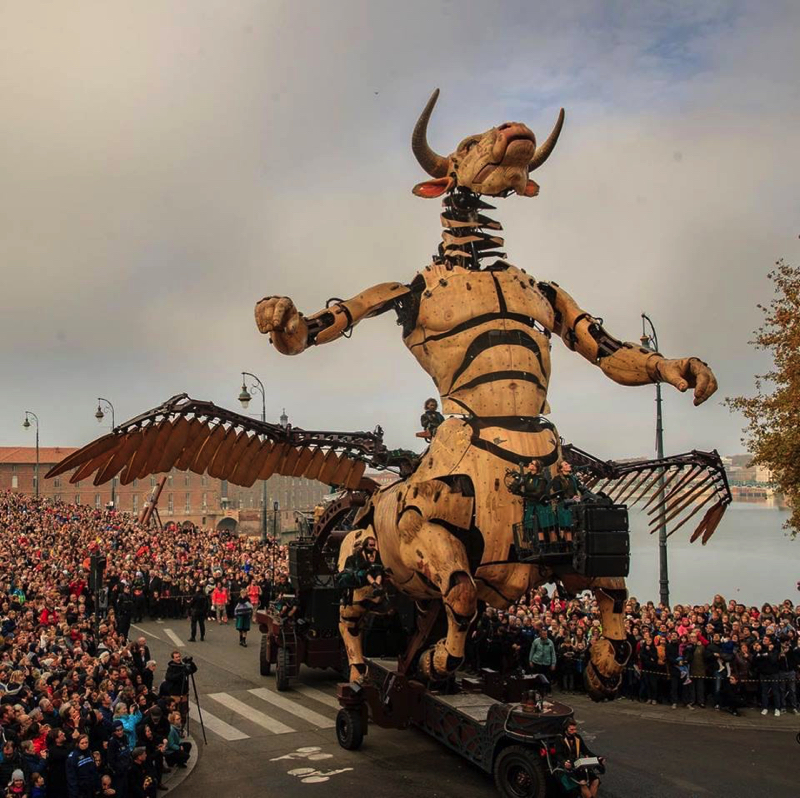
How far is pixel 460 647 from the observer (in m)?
7.63

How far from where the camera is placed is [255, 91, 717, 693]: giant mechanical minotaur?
25.5 feet

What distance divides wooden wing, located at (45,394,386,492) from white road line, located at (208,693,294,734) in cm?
404

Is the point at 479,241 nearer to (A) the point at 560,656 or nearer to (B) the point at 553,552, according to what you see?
(B) the point at 553,552

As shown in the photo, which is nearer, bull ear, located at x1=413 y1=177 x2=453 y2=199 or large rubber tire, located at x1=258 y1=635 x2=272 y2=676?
bull ear, located at x1=413 y1=177 x2=453 y2=199

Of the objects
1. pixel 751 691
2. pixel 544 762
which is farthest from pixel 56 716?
pixel 751 691

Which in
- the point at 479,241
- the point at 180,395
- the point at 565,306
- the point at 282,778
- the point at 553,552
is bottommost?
the point at 282,778

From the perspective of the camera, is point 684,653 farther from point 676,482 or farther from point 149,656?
point 149,656

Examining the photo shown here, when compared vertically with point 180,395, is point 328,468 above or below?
below

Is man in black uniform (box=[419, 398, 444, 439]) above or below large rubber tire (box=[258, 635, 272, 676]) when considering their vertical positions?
above

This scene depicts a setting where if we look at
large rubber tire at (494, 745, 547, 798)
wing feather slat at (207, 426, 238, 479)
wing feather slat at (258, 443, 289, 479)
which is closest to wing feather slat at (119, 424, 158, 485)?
wing feather slat at (207, 426, 238, 479)

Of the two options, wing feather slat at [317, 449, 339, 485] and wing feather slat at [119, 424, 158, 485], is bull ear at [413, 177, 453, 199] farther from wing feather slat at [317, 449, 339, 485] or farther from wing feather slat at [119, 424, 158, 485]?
wing feather slat at [119, 424, 158, 485]

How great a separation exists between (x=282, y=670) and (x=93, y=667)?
456 centimetres

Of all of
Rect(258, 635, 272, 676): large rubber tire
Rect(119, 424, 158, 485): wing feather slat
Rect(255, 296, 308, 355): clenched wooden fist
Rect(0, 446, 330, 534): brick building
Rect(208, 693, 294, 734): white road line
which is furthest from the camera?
Rect(0, 446, 330, 534): brick building

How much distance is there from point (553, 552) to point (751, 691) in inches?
357
